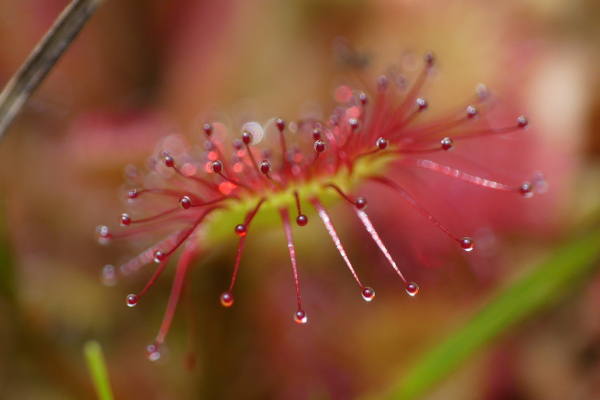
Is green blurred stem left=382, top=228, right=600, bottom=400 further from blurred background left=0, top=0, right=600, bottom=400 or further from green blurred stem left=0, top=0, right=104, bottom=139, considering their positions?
green blurred stem left=0, top=0, right=104, bottom=139

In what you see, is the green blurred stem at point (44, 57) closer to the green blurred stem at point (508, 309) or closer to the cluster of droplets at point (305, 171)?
the cluster of droplets at point (305, 171)

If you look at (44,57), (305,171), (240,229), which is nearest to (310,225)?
(305,171)

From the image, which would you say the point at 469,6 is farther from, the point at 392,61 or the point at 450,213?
the point at 450,213

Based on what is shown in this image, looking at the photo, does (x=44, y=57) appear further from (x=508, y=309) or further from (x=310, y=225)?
(x=508, y=309)

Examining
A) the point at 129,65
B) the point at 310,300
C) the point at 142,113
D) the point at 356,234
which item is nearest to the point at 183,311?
the point at 310,300

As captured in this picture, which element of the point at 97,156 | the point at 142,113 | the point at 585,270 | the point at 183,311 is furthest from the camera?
the point at 142,113

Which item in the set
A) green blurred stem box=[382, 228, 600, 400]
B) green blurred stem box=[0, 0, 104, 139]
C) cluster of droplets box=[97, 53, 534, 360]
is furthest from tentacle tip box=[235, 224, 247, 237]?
green blurred stem box=[382, 228, 600, 400]

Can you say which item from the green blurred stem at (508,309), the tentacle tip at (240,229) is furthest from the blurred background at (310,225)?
the tentacle tip at (240,229)
